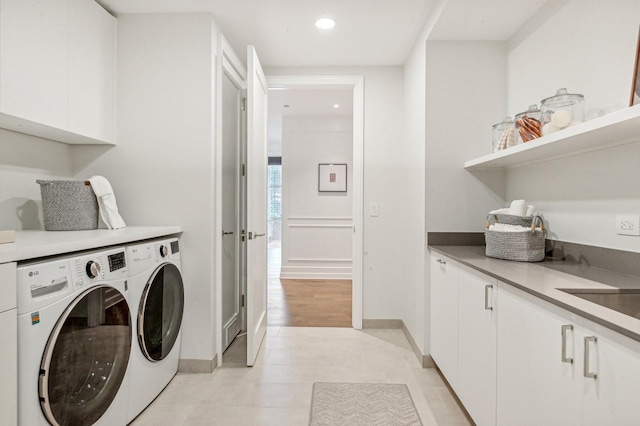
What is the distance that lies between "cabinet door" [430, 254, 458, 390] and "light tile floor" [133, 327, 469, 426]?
19cm

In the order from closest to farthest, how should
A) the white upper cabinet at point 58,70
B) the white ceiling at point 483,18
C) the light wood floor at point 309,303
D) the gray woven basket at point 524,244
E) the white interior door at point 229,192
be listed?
the white upper cabinet at point 58,70 < the gray woven basket at point 524,244 < the white ceiling at point 483,18 < the white interior door at point 229,192 < the light wood floor at point 309,303

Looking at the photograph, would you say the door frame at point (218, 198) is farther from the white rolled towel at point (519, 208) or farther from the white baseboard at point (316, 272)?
the white baseboard at point (316, 272)

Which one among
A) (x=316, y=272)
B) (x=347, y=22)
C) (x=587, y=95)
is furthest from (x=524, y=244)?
(x=316, y=272)

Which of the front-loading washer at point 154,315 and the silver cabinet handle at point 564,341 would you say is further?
the front-loading washer at point 154,315

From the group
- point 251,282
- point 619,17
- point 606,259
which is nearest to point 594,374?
point 606,259

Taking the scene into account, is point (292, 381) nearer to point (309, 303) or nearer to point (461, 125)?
point (309, 303)

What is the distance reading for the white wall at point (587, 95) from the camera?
1.43m

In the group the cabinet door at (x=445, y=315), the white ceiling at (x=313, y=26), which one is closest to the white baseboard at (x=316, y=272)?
the cabinet door at (x=445, y=315)

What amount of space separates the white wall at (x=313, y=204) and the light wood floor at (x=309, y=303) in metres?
0.35

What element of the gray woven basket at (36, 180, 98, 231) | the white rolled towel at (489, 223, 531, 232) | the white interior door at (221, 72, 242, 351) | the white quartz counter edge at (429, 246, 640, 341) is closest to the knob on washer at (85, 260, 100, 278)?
the gray woven basket at (36, 180, 98, 231)

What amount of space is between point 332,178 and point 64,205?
3922 millimetres

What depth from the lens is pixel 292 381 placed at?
2141 mm

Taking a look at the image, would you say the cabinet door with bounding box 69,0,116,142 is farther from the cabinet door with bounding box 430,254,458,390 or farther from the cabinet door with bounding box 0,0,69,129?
the cabinet door with bounding box 430,254,458,390

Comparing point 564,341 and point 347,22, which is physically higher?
point 347,22
